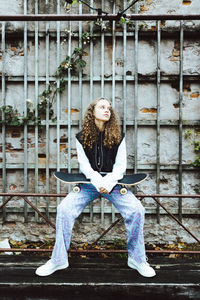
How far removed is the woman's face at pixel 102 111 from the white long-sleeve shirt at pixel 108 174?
301 mm

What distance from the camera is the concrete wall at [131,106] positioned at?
3553mm

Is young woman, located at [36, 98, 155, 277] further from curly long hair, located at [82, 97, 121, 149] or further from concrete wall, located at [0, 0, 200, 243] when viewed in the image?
concrete wall, located at [0, 0, 200, 243]

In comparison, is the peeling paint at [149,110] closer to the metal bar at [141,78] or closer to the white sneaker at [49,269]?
the metal bar at [141,78]

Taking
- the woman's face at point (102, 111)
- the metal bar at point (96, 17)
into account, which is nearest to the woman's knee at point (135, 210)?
the woman's face at point (102, 111)

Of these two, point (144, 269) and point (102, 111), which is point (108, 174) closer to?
point (102, 111)

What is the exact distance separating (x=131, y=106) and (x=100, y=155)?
1.27m

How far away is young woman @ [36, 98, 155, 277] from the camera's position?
235 cm

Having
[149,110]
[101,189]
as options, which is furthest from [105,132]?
[149,110]

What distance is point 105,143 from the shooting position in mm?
2590

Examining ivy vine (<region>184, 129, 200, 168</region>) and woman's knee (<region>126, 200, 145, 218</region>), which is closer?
woman's knee (<region>126, 200, 145, 218</region>)

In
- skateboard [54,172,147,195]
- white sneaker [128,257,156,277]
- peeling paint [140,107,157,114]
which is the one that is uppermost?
peeling paint [140,107,157,114]

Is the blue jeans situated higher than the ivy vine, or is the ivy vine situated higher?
the ivy vine

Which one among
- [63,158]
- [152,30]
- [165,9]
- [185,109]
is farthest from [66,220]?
[165,9]

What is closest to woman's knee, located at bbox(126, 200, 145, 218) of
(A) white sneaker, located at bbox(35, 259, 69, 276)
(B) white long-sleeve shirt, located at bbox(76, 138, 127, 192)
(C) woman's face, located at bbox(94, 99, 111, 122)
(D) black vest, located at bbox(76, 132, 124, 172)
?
(B) white long-sleeve shirt, located at bbox(76, 138, 127, 192)
